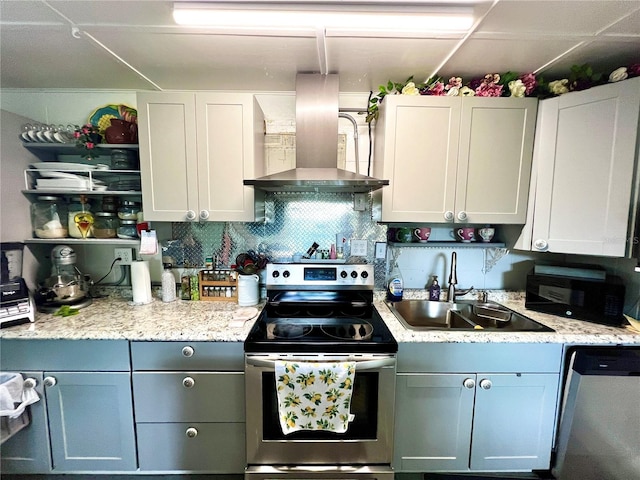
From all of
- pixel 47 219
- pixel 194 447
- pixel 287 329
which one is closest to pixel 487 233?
pixel 287 329

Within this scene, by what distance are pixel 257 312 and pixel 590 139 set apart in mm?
2099

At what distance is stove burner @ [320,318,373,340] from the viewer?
4.44 ft

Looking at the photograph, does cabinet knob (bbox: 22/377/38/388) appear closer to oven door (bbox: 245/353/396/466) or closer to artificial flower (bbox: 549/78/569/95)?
oven door (bbox: 245/353/396/466)

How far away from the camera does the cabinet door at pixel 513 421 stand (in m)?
1.35

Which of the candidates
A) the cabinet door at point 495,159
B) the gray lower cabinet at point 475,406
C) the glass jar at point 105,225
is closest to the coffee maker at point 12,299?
the glass jar at point 105,225

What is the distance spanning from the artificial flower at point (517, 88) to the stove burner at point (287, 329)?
1814 millimetres

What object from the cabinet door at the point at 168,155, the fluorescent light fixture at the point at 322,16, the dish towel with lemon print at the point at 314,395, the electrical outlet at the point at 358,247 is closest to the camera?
the fluorescent light fixture at the point at 322,16

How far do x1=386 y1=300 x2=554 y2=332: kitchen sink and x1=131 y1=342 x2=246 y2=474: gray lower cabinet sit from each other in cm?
101

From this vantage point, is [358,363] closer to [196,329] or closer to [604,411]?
[196,329]

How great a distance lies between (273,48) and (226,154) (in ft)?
2.01

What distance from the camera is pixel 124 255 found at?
189cm

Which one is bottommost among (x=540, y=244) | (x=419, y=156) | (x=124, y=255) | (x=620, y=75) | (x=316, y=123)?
(x=124, y=255)

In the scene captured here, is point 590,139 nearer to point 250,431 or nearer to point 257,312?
point 257,312

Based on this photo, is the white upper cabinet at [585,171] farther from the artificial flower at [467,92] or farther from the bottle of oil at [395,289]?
the bottle of oil at [395,289]
